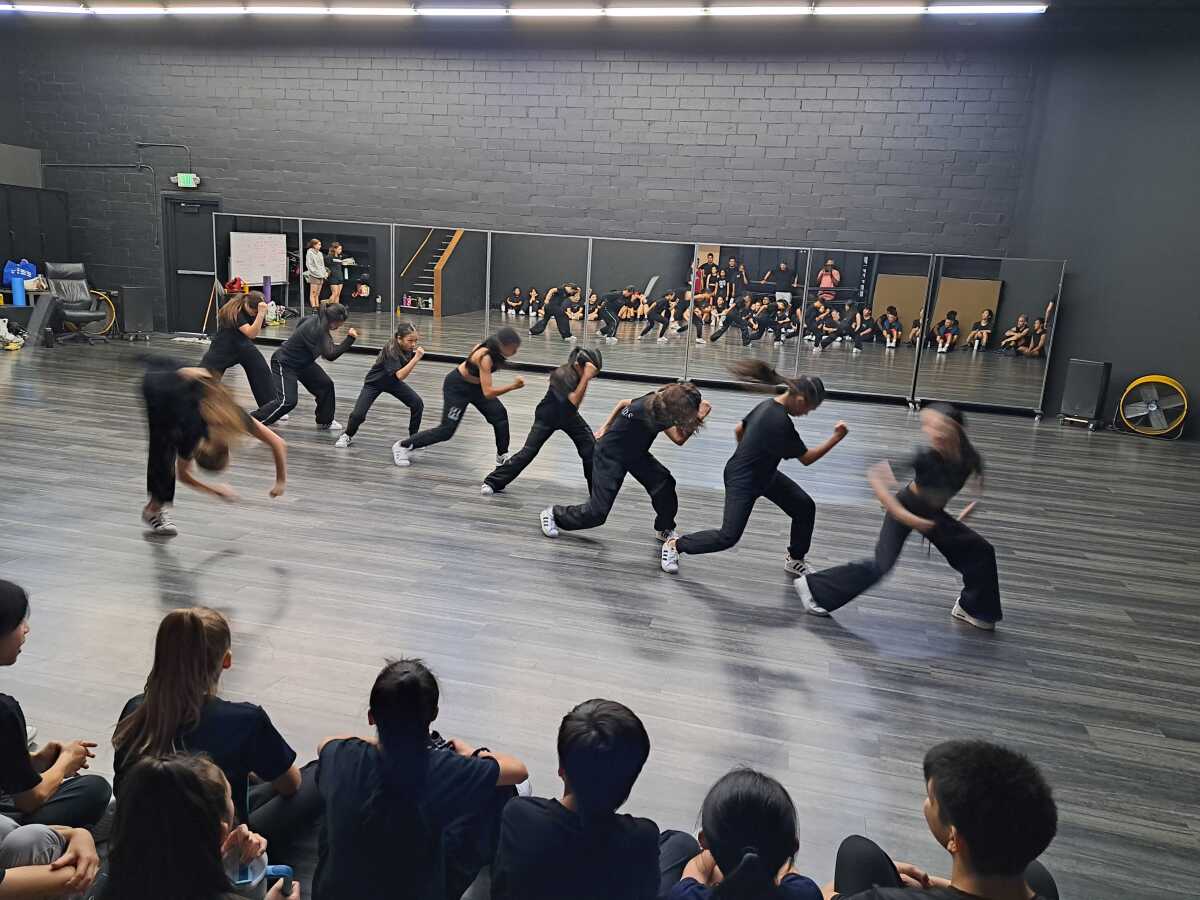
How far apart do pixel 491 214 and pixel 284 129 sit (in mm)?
3737

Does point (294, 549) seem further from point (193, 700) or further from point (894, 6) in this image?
point (894, 6)

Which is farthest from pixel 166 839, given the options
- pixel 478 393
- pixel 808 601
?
pixel 478 393

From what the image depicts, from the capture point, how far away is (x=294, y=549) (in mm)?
5297

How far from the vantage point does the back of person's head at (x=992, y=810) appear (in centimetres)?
175

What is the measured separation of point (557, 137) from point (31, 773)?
12557 millimetres

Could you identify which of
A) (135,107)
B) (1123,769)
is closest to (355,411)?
(1123,769)

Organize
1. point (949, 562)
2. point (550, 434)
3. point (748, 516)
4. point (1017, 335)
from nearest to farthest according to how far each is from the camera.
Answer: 1. point (949, 562)
2. point (748, 516)
3. point (550, 434)
4. point (1017, 335)

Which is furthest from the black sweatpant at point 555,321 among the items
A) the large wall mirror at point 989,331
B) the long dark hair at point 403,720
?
the long dark hair at point 403,720

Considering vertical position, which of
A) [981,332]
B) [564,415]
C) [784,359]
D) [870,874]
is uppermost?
[981,332]

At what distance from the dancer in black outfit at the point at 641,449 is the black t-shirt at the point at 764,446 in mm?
Result: 321

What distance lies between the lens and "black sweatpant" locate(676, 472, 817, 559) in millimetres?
5094

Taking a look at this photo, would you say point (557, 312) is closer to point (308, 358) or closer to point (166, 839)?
point (308, 358)

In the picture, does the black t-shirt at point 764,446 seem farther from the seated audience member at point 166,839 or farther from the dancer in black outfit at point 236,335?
the dancer in black outfit at point 236,335

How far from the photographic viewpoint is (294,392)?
327 inches
